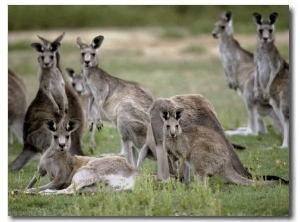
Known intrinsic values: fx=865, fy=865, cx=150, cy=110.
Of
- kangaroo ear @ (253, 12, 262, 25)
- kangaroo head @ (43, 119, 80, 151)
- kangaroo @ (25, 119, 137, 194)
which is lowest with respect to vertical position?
kangaroo @ (25, 119, 137, 194)

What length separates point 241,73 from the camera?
11469 mm

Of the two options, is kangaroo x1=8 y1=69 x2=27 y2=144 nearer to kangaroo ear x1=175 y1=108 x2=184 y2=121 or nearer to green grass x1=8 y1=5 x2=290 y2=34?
green grass x1=8 y1=5 x2=290 y2=34

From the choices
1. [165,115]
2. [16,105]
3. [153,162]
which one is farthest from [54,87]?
[165,115]

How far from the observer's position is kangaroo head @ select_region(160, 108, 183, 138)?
7672mm

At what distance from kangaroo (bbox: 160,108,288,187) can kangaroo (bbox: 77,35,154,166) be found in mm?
868

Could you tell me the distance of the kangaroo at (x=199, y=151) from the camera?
7621mm

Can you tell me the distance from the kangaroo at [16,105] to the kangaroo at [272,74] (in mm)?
3003

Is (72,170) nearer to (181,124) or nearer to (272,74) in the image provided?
(181,124)

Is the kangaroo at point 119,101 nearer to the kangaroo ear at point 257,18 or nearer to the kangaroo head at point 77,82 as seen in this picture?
the kangaroo ear at point 257,18

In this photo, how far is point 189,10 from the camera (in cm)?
928

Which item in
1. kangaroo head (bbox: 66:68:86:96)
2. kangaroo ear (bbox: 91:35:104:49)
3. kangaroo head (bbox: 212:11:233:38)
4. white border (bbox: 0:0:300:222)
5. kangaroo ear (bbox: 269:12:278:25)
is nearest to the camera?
white border (bbox: 0:0:300:222)

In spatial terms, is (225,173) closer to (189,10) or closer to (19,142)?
(189,10)

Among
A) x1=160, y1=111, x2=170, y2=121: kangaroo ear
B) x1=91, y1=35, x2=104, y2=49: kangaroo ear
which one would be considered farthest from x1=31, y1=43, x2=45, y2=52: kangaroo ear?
x1=160, y1=111, x2=170, y2=121: kangaroo ear
